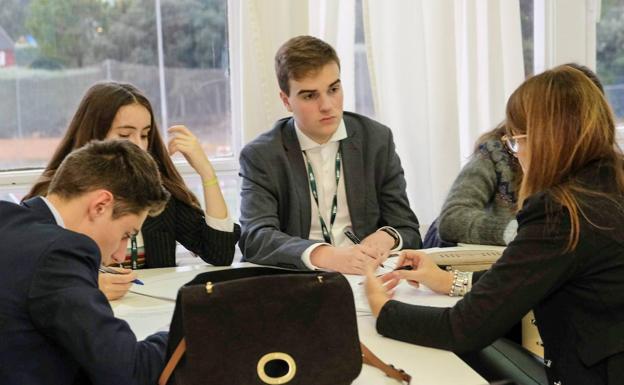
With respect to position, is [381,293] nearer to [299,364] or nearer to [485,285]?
[485,285]

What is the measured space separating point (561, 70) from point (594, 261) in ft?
1.38

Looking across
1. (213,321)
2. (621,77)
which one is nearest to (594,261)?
(213,321)

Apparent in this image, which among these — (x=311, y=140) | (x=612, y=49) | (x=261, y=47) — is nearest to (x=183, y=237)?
(x=311, y=140)

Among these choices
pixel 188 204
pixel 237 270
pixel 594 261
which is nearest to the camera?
pixel 237 270

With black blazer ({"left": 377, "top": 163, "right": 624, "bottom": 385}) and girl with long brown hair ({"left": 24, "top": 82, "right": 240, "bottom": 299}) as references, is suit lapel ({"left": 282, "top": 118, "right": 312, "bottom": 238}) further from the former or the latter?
black blazer ({"left": 377, "top": 163, "right": 624, "bottom": 385})

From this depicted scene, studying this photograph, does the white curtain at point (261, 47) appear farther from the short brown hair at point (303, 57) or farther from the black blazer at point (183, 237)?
the black blazer at point (183, 237)

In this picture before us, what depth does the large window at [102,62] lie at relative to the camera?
316 cm

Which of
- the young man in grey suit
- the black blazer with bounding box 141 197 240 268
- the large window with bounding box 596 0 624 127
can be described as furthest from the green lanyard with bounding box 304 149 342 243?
the large window with bounding box 596 0 624 127

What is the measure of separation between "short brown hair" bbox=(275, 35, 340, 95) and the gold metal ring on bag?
4.94 ft

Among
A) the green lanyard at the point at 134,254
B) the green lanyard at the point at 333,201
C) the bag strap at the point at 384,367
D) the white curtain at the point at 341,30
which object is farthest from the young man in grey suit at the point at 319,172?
the bag strap at the point at 384,367

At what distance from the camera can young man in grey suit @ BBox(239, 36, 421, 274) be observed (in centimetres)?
267

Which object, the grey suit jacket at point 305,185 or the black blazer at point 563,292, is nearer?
the black blazer at point 563,292

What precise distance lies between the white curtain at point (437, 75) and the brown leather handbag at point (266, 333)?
206cm

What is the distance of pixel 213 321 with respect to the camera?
131 centimetres
